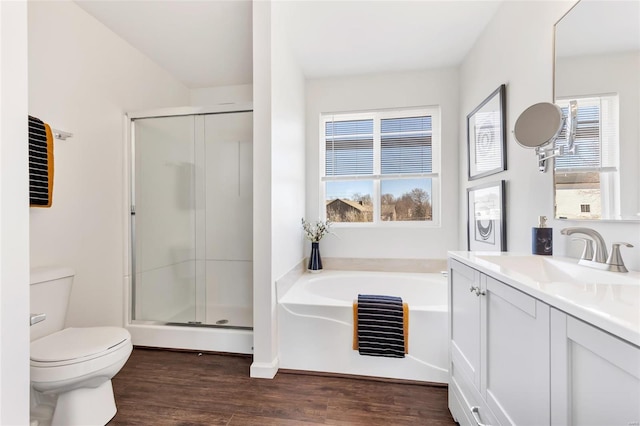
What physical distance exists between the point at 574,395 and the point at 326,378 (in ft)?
5.16

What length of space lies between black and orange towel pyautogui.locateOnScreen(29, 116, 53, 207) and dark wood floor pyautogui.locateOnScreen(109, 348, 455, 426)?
1.27 metres

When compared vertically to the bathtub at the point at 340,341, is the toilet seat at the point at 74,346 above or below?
above

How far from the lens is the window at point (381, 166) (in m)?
2.99

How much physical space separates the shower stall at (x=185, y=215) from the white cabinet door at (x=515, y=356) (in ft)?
6.15

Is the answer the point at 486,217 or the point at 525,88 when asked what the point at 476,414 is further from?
the point at 525,88

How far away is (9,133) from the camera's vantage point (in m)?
0.77

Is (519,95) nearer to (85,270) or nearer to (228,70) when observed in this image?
(228,70)

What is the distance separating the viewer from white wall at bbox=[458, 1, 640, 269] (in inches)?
56.0

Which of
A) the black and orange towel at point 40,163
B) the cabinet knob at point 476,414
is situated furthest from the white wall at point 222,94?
the cabinet knob at point 476,414

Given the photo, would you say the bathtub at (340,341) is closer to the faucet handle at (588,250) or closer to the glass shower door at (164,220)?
the faucet handle at (588,250)

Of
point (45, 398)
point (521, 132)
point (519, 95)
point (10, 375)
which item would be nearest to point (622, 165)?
point (521, 132)

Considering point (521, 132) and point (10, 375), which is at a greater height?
point (521, 132)

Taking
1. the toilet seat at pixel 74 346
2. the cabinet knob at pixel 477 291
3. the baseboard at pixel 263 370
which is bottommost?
the baseboard at pixel 263 370

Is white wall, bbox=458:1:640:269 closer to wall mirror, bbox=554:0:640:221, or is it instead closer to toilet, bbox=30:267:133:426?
wall mirror, bbox=554:0:640:221
